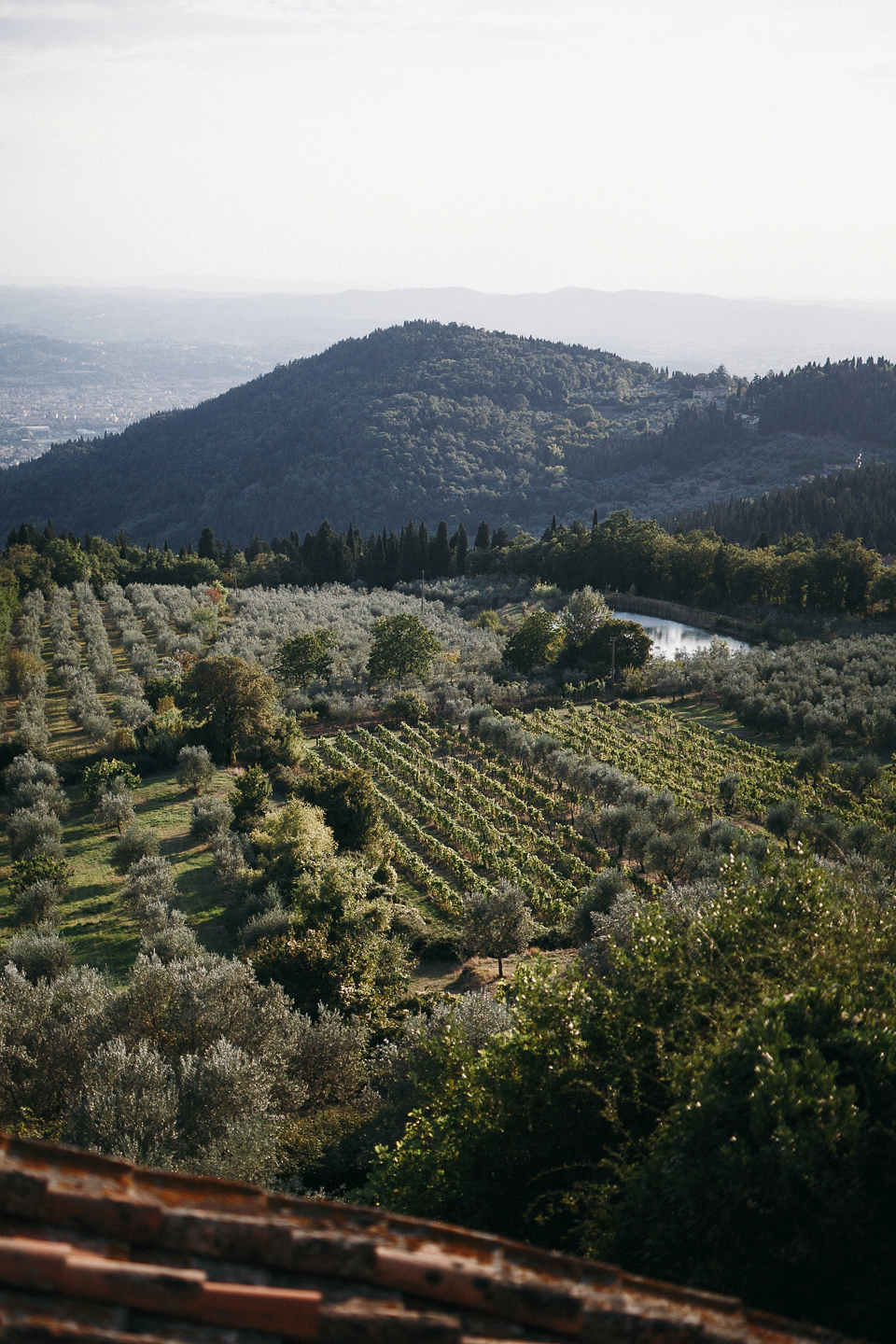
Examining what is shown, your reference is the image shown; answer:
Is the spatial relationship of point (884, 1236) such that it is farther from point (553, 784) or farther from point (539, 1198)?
point (553, 784)

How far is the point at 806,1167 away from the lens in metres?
7.07

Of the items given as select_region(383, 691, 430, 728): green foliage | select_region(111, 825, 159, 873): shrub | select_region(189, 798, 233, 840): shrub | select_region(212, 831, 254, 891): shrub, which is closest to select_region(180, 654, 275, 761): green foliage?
select_region(189, 798, 233, 840): shrub

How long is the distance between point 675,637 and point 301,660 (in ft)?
129

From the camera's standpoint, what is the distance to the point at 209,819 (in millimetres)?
32031

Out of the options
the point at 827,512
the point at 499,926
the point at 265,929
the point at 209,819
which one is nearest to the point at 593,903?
the point at 499,926

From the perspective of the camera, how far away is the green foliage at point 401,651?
5306cm

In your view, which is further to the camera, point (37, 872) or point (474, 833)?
point (474, 833)

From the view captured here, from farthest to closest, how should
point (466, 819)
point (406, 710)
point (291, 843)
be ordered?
point (406, 710) → point (466, 819) → point (291, 843)

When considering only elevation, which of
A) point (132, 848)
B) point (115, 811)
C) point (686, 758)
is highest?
point (686, 758)

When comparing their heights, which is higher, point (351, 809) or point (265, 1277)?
point (265, 1277)

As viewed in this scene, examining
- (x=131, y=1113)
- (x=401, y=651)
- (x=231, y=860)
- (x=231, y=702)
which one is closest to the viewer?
(x=131, y=1113)

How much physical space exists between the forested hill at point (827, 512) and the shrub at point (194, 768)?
84030 millimetres

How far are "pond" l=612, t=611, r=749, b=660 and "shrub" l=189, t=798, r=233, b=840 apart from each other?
42296mm

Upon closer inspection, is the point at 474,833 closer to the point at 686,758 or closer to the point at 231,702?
the point at 686,758
